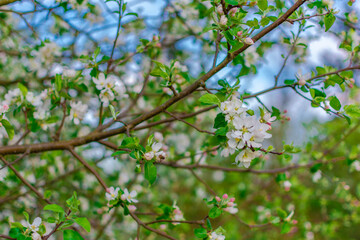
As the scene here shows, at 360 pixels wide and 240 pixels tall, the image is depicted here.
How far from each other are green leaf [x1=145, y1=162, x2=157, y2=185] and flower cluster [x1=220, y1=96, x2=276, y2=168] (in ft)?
0.95

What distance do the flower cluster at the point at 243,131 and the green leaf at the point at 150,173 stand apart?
0.29 metres

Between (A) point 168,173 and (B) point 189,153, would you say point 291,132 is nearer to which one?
(A) point 168,173

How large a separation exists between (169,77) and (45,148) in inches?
30.3

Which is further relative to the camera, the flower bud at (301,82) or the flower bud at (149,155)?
the flower bud at (301,82)

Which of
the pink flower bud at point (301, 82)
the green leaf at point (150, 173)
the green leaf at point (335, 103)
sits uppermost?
the pink flower bud at point (301, 82)

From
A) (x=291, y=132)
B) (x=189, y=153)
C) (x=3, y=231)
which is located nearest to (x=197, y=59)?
(x=189, y=153)

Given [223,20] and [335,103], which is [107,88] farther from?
[335,103]

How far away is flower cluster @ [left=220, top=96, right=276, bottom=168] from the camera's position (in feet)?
3.38

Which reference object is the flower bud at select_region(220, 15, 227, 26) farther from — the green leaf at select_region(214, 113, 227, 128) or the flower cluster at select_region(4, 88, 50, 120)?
the flower cluster at select_region(4, 88, 50, 120)

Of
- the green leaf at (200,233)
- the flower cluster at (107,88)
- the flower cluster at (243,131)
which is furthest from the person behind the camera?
the flower cluster at (107,88)

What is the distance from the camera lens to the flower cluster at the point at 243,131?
1.03 meters

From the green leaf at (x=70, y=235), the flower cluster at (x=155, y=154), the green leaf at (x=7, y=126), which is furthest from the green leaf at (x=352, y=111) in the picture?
the green leaf at (x=7, y=126)

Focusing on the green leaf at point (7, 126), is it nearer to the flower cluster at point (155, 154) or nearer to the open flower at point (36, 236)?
the open flower at point (36, 236)

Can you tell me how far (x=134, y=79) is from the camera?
285 centimetres
